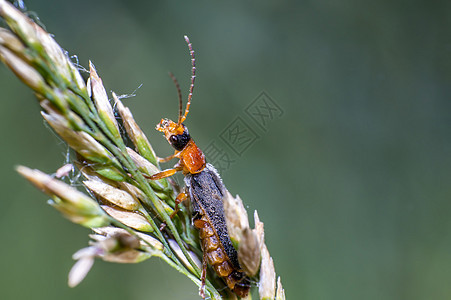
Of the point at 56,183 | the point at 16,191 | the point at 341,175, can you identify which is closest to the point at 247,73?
the point at 341,175

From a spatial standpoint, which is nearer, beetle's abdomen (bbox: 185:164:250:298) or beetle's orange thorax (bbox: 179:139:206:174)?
beetle's abdomen (bbox: 185:164:250:298)

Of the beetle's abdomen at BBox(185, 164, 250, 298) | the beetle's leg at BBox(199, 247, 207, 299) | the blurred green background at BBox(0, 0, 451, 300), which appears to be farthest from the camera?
the blurred green background at BBox(0, 0, 451, 300)

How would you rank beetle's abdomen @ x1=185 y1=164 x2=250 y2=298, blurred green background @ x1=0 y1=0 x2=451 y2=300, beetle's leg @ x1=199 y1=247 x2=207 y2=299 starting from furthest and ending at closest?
blurred green background @ x1=0 y1=0 x2=451 y2=300
beetle's abdomen @ x1=185 y1=164 x2=250 y2=298
beetle's leg @ x1=199 y1=247 x2=207 y2=299

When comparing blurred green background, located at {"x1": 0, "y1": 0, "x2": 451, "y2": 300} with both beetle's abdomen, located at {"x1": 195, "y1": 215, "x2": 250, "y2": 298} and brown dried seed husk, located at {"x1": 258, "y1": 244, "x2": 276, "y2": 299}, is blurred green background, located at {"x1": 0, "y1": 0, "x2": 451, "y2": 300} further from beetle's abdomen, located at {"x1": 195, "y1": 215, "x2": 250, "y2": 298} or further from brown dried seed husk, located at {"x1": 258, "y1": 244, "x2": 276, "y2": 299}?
brown dried seed husk, located at {"x1": 258, "y1": 244, "x2": 276, "y2": 299}

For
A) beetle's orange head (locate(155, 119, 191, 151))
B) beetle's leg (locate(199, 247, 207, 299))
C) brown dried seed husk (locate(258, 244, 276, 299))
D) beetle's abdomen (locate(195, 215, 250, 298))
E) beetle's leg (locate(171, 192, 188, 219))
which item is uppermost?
beetle's orange head (locate(155, 119, 191, 151))

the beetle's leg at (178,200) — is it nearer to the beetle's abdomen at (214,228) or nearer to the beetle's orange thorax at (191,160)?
the beetle's abdomen at (214,228)

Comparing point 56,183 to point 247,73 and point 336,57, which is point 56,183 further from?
point 336,57

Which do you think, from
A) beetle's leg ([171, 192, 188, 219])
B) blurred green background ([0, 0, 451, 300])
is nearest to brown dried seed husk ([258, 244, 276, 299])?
beetle's leg ([171, 192, 188, 219])
